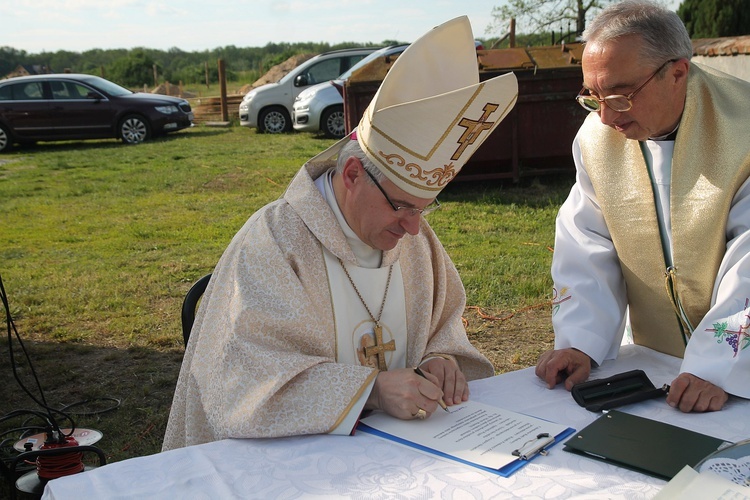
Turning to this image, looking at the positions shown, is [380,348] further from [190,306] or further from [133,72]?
[133,72]

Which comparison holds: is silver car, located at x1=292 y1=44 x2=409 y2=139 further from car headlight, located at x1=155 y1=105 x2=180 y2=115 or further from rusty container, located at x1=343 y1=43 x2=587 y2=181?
rusty container, located at x1=343 y1=43 x2=587 y2=181

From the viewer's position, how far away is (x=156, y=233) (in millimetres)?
8156

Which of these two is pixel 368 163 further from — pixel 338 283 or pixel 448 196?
pixel 448 196

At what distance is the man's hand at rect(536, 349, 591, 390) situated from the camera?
217cm

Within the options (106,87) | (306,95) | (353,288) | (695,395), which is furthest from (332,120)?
(695,395)

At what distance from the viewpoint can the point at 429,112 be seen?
6.31ft

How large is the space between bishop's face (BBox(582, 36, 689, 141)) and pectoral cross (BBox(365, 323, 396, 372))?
37.4 inches

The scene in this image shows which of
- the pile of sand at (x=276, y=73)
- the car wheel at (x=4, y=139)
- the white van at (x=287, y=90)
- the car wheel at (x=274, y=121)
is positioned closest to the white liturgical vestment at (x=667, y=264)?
the white van at (x=287, y=90)

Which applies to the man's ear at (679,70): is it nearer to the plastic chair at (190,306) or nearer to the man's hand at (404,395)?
the man's hand at (404,395)

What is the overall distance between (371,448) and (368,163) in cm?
75

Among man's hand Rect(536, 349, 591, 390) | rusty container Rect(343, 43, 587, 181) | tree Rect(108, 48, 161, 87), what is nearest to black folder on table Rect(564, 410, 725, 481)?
man's hand Rect(536, 349, 591, 390)

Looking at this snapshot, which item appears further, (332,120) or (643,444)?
(332,120)

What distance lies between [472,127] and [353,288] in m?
0.57

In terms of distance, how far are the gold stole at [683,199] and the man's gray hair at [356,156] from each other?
908 millimetres
